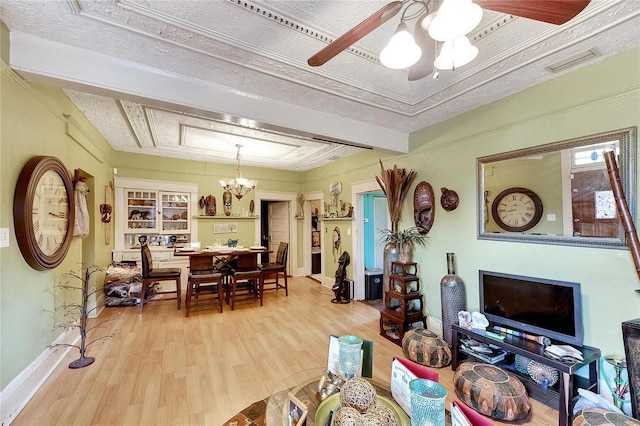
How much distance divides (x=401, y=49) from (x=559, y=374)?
8.18 ft

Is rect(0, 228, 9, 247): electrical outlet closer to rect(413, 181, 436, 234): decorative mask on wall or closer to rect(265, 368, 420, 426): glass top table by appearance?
rect(265, 368, 420, 426): glass top table

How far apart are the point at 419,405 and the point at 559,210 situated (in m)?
2.28

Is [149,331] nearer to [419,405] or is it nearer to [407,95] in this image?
[419,405]

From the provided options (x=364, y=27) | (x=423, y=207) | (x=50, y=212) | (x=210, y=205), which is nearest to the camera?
(x=364, y=27)

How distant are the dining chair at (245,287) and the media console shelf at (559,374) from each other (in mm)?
3138

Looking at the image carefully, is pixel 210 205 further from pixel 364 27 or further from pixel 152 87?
pixel 364 27

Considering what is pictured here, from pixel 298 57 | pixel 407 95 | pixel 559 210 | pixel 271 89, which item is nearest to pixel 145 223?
pixel 271 89

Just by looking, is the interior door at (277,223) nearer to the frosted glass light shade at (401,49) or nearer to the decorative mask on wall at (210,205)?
the decorative mask on wall at (210,205)

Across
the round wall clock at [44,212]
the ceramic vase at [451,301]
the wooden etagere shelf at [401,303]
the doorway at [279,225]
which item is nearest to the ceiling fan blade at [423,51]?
the ceramic vase at [451,301]

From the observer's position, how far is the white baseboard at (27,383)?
181 cm

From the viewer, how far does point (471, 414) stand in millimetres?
771

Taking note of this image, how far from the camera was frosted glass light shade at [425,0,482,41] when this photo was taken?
36.5 inches

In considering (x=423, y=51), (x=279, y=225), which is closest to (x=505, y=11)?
(x=423, y=51)

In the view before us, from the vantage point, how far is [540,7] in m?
1.00
